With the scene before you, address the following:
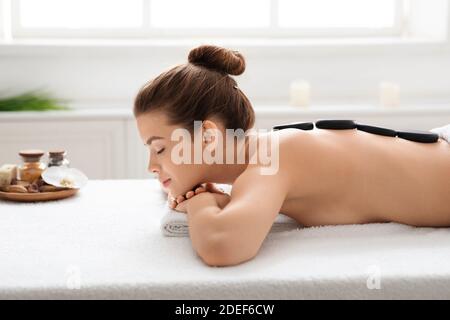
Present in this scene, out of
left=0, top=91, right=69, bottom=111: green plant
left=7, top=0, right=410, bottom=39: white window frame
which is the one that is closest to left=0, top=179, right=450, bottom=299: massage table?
left=0, top=91, right=69, bottom=111: green plant

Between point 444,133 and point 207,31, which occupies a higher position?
point 207,31

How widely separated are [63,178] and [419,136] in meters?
0.97

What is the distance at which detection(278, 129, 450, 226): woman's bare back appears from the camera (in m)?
1.50

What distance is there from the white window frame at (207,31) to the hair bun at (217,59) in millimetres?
1737

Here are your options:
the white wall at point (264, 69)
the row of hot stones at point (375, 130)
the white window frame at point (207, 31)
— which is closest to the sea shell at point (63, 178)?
the row of hot stones at point (375, 130)

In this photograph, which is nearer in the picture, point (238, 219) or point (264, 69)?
point (238, 219)

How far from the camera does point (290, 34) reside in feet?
10.8

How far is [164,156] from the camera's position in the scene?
150 cm

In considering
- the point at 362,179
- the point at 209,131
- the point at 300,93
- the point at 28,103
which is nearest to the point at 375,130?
the point at 362,179

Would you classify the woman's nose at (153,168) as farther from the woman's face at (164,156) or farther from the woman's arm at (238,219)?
the woman's arm at (238,219)

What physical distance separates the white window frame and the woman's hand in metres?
1.80

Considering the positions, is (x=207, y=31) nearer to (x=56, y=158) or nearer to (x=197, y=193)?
(x=56, y=158)
